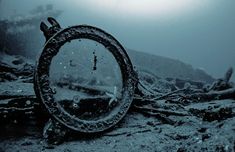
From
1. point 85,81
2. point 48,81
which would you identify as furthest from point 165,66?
point 48,81

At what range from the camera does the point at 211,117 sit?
154 inches

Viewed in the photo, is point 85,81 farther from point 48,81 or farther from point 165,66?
point 165,66

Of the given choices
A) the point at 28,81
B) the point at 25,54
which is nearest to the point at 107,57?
the point at 25,54

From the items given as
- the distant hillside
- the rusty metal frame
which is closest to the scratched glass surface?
the rusty metal frame

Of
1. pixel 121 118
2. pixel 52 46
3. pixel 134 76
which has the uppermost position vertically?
pixel 52 46

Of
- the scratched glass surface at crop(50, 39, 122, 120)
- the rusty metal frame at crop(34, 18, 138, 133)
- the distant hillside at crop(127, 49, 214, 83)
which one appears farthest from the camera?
the distant hillside at crop(127, 49, 214, 83)

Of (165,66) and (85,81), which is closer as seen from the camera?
(85,81)

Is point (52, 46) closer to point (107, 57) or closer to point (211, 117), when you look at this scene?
point (211, 117)

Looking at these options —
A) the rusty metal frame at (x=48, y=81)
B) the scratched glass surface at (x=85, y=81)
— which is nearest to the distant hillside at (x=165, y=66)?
the scratched glass surface at (x=85, y=81)

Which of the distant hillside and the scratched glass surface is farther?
the distant hillside

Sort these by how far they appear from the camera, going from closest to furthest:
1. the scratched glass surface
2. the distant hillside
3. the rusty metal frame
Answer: the rusty metal frame
the scratched glass surface
the distant hillside

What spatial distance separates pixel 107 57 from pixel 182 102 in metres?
8.14

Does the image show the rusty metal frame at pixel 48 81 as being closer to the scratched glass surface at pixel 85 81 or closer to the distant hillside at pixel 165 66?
the scratched glass surface at pixel 85 81

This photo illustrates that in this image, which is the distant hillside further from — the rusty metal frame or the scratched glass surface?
the rusty metal frame
